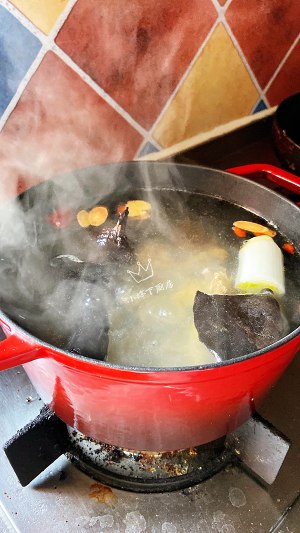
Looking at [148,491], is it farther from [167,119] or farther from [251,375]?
[167,119]

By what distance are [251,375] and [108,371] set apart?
208 mm

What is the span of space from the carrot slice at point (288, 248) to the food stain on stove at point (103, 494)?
549 millimetres

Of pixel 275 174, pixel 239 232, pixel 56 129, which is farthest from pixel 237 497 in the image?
pixel 56 129

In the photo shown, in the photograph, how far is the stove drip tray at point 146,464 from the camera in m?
1.01

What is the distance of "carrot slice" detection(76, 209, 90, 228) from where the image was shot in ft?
3.47

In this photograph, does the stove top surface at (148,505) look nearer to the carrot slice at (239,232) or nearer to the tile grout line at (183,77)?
the carrot slice at (239,232)

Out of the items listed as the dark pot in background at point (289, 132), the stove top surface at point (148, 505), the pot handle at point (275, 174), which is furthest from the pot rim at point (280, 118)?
the stove top surface at point (148, 505)

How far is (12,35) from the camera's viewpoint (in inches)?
40.4

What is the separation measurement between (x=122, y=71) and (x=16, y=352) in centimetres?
74

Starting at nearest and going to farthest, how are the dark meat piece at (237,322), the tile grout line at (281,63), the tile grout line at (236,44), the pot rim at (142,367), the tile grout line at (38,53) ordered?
1. the pot rim at (142,367)
2. the dark meat piece at (237,322)
3. the tile grout line at (38,53)
4. the tile grout line at (236,44)
5. the tile grout line at (281,63)

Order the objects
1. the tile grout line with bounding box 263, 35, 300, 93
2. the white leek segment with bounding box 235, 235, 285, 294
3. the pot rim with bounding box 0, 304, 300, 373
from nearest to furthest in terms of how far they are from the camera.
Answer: the pot rim with bounding box 0, 304, 300, 373, the white leek segment with bounding box 235, 235, 285, 294, the tile grout line with bounding box 263, 35, 300, 93

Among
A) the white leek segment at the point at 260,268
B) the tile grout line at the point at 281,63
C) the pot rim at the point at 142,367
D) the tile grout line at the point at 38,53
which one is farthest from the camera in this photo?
the tile grout line at the point at 281,63

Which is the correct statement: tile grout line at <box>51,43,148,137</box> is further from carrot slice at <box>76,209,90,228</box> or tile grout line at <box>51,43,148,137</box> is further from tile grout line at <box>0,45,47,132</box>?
carrot slice at <box>76,209,90,228</box>

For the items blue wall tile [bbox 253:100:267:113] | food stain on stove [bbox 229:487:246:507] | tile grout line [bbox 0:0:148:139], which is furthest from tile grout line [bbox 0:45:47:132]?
food stain on stove [bbox 229:487:246:507]
